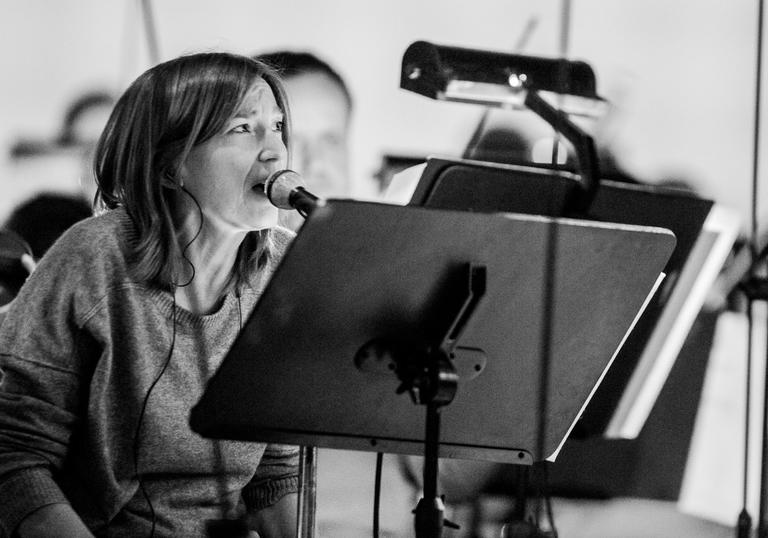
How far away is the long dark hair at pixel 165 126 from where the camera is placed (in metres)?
1.40

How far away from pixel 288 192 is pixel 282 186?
3 cm

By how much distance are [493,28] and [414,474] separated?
99 cm

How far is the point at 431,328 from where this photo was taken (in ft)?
3.39

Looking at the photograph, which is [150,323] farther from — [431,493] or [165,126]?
[431,493]

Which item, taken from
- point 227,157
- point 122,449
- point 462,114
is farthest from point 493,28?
point 122,449

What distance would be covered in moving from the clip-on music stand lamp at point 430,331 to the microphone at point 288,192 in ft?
0.61

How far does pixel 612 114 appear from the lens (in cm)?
236

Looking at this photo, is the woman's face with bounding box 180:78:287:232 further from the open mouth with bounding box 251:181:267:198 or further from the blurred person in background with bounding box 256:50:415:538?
the blurred person in background with bounding box 256:50:415:538

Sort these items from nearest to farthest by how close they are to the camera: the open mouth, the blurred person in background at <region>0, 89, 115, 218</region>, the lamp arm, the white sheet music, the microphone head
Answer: the lamp arm, the microphone head, the open mouth, the blurred person in background at <region>0, 89, 115, 218</region>, the white sheet music

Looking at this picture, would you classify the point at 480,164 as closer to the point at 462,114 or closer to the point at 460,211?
the point at 460,211

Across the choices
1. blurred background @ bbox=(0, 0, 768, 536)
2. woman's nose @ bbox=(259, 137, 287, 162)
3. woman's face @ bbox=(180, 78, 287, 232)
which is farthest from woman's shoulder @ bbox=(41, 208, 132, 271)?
blurred background @ bbox=(0, 0, 768, 536)

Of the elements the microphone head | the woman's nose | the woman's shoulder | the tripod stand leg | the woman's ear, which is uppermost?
the woman's nose

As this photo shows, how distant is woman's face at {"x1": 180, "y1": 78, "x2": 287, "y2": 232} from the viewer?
1.35 metres

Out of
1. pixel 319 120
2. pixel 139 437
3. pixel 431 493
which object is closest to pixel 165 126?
pixel 139 437
